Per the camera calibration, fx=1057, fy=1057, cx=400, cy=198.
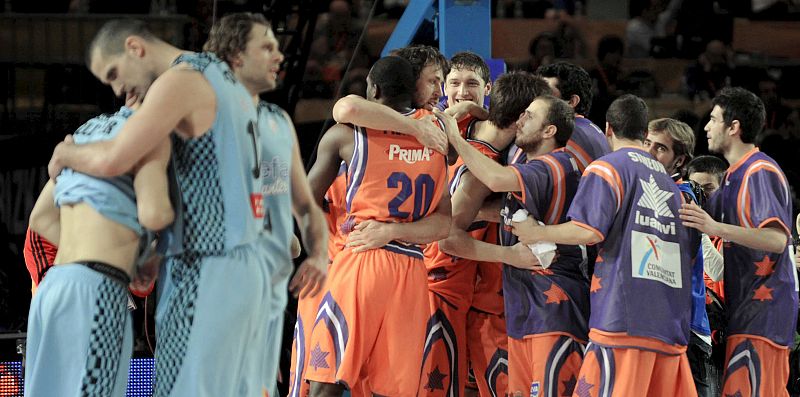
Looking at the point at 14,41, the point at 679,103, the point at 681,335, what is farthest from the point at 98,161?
the point at 679,103

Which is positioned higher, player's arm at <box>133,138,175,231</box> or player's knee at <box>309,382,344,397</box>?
player's arm at <box>133,138,175,231</box>

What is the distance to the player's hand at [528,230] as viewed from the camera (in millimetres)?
→ 5020

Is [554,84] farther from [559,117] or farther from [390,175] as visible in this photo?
[390,175]

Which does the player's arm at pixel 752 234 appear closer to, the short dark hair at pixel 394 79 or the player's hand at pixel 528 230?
the player's hand at pixel 528 230

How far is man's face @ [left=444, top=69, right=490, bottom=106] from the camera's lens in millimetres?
6082

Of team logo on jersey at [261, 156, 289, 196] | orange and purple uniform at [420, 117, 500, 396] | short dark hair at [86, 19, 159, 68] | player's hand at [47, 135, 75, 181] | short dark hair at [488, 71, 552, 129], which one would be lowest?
orange and purple uniform at [420, 117, 500, 396]

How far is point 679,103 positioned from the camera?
12.4m

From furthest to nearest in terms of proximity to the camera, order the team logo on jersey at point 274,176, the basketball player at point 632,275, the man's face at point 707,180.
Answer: the man's face at point 707,180
the basketball player at point 632,275
the team logo on jersey at point 274,176

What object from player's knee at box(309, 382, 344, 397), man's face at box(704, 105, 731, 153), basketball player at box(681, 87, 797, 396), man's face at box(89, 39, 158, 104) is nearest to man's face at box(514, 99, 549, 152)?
basketball player at box(681, 87, 797, 396)

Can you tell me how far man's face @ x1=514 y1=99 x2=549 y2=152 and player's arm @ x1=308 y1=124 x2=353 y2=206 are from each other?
861mm

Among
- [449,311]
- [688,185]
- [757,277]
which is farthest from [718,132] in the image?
[449,311]

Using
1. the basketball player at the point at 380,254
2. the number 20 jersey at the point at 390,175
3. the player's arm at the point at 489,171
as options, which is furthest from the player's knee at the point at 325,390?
the player's arm at the point at 489,171

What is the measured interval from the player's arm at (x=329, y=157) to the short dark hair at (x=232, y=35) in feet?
4.69

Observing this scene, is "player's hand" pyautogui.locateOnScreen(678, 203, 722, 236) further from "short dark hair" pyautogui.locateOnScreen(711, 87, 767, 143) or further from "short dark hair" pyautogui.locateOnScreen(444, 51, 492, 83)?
"short dark hair" pyautogui.locateOnScreen(444, 51, 492, 83)
